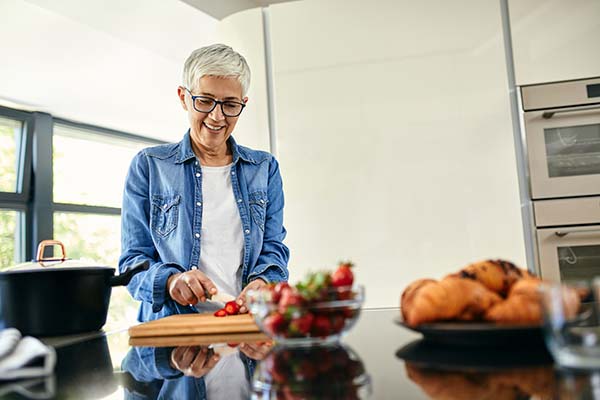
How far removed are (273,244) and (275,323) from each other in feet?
3.06

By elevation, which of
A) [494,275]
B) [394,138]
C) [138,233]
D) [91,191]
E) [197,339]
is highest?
[91,191]

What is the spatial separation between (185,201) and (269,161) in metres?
0.28

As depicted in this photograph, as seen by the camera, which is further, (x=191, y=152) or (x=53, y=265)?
(x=191, y=152)

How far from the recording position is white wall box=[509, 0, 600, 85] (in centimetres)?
241

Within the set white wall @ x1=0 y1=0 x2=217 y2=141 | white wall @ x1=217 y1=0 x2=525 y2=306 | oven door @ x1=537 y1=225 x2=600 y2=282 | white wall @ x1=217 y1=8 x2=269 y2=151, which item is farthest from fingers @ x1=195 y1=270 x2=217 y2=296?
white wall @ x1=0 y1=0 x2=217 y2=141

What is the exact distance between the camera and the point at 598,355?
50 cm

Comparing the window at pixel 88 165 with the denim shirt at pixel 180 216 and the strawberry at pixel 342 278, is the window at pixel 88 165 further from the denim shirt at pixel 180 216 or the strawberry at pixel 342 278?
the strawberry at pixel 342 278

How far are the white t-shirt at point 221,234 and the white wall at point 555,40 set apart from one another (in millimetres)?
1477

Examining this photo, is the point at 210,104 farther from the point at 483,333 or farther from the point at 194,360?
the point at 483,333

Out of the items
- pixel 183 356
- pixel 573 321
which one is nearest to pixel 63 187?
pixel 183 356

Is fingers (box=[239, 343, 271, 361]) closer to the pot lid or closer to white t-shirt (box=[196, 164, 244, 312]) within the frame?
the pot lid

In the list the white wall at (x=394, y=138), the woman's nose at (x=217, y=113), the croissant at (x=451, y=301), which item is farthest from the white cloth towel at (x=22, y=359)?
the white wall at (x=394, y=138)

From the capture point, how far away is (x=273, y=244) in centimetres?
162

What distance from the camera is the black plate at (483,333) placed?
0.61 metres
